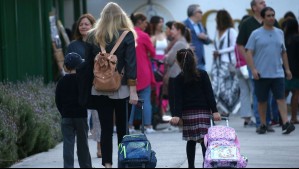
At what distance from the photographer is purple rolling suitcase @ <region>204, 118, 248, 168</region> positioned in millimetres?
8898

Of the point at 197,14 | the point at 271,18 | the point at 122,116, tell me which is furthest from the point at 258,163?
the point at 197,14

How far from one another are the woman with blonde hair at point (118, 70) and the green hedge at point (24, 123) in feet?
4.51

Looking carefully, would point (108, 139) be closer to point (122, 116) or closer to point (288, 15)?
point (122, 116)

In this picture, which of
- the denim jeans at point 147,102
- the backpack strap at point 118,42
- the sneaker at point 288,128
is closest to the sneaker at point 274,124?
the sneaker at point 288,128

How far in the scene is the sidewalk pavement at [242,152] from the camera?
424 inches

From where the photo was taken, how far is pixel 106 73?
9.83m

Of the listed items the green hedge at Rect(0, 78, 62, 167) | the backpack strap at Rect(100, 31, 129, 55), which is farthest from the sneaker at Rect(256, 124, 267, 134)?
the backpack strap at Rect(100, 31, 129, 55)

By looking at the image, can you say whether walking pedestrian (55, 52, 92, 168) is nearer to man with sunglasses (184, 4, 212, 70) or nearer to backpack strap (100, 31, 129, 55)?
backpack strap (100, 31, 129, 55)

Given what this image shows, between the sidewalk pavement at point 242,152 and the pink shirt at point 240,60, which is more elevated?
the pink shirt at point 240,60

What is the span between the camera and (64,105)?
9727 mm

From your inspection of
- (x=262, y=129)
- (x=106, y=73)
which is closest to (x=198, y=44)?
(x=262, y=129)

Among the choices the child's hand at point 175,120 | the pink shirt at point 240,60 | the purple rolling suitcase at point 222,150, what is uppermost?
the pink shirt at point 240,60

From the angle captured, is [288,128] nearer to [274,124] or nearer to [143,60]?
[274,124]

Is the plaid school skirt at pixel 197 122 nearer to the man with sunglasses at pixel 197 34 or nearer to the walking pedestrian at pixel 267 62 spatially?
the walking pedestrian at pixel 267 62
